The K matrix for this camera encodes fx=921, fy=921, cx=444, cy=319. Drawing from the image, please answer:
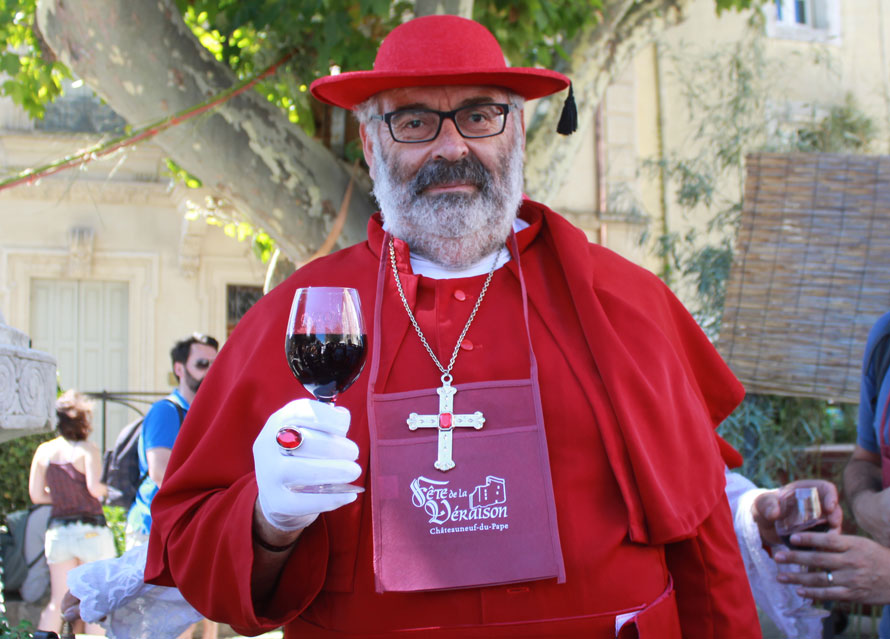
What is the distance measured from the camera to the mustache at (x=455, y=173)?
2449 millimetres

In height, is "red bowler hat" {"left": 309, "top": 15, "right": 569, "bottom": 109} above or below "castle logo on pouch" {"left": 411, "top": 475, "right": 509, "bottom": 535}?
above

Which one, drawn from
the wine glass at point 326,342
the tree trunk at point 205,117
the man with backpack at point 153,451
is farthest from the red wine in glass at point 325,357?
the man with backpack at point 153,451

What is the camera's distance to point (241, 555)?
6.16 feet

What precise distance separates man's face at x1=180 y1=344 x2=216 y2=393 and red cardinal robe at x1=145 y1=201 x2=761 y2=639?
2910 mm

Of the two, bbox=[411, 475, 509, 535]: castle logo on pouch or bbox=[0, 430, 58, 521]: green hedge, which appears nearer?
bbox=[411, 475, 509, 535]: castle logo on pouch

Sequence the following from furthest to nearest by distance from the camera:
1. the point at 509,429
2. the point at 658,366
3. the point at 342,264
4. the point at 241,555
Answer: the point at 342,264, the point at 658,366, the point at 509,429, the point at 241,555

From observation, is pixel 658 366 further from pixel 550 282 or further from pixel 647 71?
pixel 647 71

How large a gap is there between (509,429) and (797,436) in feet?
11.1

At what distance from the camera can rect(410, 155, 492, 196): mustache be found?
245 centimetres

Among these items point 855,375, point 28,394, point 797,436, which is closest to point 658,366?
point 28,394

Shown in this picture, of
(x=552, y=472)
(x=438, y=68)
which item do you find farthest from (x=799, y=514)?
(x=438, y=68)

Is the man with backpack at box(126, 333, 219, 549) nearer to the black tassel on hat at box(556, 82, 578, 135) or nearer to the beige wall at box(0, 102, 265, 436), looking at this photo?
the black tassel on hat at box(556, 82, 578, 135)

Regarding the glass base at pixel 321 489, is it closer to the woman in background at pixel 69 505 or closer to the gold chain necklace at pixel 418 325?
the gold chain necklace at pixel 418 325

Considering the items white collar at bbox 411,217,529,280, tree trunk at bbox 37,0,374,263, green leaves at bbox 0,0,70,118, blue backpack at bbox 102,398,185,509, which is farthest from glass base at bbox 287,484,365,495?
green leaves at bbox 0,0,70,118
